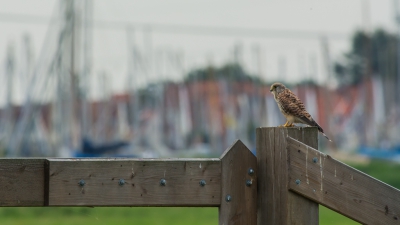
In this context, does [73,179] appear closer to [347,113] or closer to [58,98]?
[58,98]

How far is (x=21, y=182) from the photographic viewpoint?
394cm

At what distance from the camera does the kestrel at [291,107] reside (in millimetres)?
7734

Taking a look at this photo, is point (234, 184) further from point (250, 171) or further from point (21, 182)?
point (21, 182)

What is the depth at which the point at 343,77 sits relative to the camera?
3905 inches

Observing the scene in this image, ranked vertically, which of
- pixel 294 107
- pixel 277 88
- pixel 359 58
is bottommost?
pixel 294 107

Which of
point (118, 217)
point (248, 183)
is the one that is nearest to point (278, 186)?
point (248, 183)

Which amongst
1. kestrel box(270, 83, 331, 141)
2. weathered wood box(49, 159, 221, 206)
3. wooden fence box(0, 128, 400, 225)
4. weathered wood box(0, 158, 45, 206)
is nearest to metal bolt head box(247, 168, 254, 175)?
wooden fence box(0, 128, 400, 225)

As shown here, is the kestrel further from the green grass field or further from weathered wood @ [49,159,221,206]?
the green grass field

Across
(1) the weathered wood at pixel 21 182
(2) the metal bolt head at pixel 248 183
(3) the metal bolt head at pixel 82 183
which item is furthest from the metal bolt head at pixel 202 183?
(1) the weathered wood at pixel 21 182

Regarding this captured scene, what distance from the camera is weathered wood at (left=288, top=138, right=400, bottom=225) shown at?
4.18 m

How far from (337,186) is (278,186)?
29 cm

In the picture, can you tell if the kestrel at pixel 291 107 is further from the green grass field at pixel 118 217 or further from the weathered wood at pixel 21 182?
the green grass field at pixel 118 217

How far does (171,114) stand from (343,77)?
29551mm

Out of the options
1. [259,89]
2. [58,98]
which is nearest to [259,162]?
[58,98]
